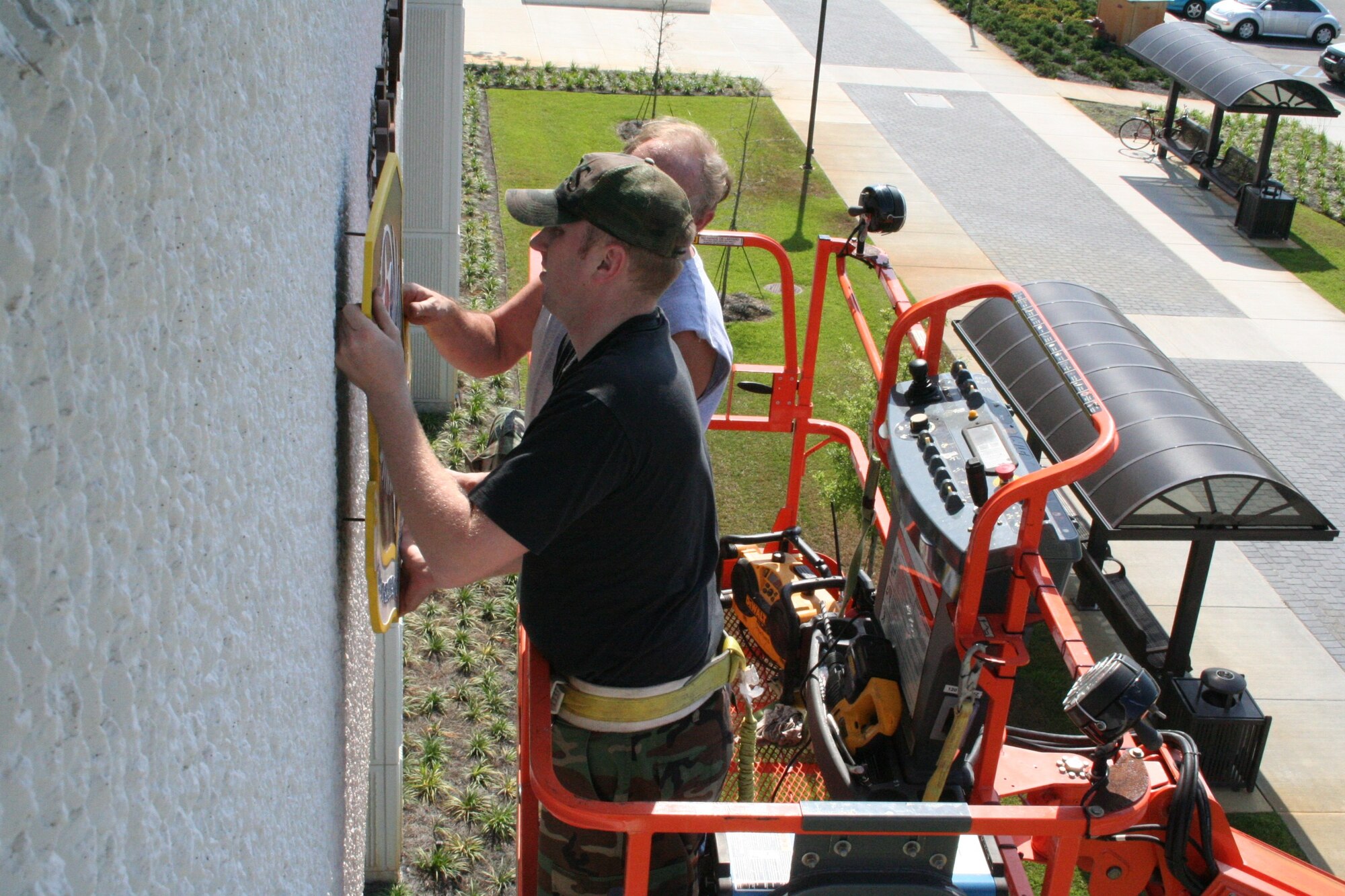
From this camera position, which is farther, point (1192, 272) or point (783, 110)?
point (783, 110)

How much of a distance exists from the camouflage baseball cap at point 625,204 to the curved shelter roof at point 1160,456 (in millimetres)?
2922

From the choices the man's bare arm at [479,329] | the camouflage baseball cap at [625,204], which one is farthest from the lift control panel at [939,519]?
the camouflage baseball cap at [625,204]

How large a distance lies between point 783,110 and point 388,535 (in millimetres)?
15590

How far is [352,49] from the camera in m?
1.79

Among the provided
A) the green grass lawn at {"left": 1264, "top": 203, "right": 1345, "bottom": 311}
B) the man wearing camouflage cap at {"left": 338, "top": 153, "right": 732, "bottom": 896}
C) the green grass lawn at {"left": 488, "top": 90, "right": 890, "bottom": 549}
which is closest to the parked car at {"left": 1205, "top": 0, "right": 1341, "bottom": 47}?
the green grass lawn at {"left": 1264, "top": 203, "right": 1345, "bottom": 311}

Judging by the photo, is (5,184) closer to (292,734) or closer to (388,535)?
(292,734)

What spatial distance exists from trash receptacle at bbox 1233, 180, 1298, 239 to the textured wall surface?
14.3 meters

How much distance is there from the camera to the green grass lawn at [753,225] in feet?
25.6

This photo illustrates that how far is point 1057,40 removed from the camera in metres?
21.3

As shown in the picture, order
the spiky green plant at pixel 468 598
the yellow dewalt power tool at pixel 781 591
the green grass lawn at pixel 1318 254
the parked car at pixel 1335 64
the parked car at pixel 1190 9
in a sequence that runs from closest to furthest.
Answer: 1. the yellow dewalt power tool at pixel 781 591
2. the spiky green plant at pixel 468 598
3. the green grass lawn at pixel 1318 254
4. the parked car at pixel 1335 64
5. the parked car at pixel 1190 9

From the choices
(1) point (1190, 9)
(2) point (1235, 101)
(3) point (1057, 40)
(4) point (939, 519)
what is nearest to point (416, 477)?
(4) point (939, 519)

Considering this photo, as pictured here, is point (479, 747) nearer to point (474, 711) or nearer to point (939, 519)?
point (474, 711)

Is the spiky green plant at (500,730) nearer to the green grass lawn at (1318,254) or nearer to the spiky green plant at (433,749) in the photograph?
the spiky green plant at (433,749)

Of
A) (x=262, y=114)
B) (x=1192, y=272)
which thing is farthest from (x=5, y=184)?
(x=1192, y=272)
